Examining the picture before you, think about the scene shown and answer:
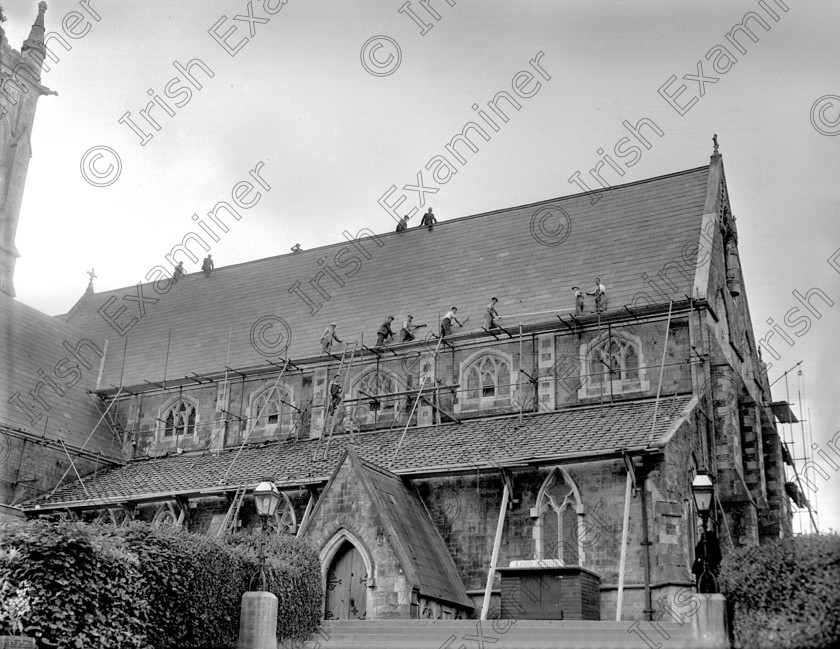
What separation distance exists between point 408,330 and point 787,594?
2057 centimetres

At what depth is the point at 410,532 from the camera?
933 inches

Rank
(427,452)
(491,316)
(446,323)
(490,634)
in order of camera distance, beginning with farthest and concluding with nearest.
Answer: (446,323), (491,316), (427,452), (490,634)

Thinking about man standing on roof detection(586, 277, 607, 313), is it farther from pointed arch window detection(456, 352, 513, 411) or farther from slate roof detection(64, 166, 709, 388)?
pointed arch window detection(456, 352, 513, 411)

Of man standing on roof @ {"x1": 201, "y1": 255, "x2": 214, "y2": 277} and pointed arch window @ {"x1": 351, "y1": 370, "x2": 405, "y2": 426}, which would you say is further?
man standing on roof @ {"x1": 201, "y1": 255, "x2": 214, "y2": 277}

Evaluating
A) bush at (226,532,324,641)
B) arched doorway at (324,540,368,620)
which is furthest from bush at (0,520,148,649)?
arched doorway at (324,540,368,620)

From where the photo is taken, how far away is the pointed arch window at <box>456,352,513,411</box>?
30266 millimetres

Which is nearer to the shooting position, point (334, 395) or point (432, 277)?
point (334, 395)

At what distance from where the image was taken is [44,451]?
33.2 m

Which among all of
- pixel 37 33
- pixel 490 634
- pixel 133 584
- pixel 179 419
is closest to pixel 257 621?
pixel 133 584

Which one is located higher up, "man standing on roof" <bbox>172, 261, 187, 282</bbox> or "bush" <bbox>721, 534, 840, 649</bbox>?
"man standing on roof" <bbox>172, 261, 187, 282</bbox>

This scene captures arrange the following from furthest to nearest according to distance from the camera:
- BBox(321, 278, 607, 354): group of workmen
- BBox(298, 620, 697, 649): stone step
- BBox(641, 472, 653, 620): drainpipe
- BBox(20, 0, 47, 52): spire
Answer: BBox(20, 0, 47, 52): spire, BBox(321, 278, 607, 354): group of workmen, BBox(641, 472, 653, 620): drainpipe, BBox(298, 620, 697, 649): stone step

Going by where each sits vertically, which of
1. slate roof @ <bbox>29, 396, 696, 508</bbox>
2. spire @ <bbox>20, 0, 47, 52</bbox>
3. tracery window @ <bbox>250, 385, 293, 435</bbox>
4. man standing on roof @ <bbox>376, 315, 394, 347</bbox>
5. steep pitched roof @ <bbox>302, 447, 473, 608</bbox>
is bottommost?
steep pitched roof @ <bbox>302, 447, 473, 608</bbox>

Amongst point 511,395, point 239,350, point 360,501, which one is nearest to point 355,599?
point 360,501

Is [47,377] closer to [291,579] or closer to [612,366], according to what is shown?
[291,579]
